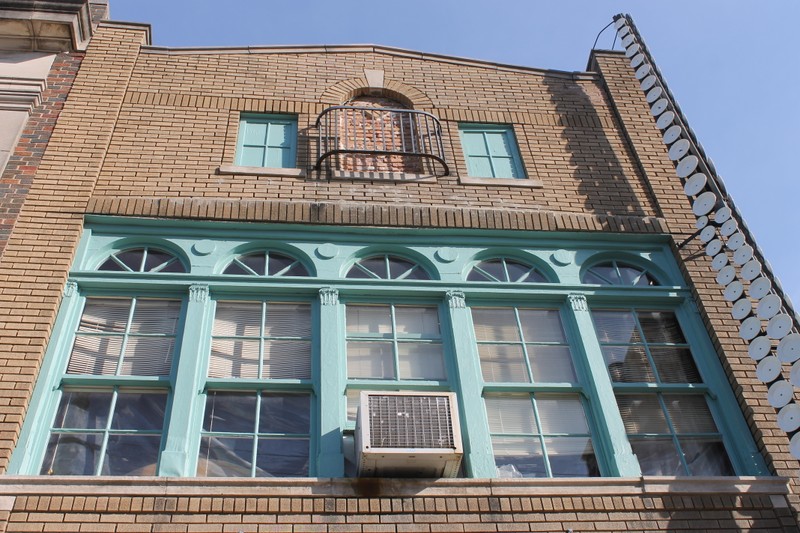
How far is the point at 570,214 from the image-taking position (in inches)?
379

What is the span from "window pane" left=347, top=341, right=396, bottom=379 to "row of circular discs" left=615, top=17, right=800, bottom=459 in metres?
3.33

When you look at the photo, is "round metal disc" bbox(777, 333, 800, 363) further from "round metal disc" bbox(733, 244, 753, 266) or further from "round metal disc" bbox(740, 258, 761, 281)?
"round metal disc" bbox(733, 244, 753, 266)

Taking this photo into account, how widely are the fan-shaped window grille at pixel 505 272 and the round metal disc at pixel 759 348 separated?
6.92ft

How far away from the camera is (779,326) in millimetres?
7738

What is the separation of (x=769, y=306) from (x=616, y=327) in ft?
4.66

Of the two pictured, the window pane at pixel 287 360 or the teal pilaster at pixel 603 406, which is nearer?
the teal pilaster at pixel 603 406

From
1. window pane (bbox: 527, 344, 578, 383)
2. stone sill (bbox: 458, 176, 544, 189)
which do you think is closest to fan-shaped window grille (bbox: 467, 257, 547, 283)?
window pane (bbox: 527, 344, 578, 383)

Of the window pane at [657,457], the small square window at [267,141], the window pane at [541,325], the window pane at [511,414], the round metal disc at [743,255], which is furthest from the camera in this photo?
the small square window at [267,141]

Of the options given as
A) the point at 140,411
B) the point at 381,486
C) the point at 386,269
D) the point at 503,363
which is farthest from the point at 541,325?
the point at 140,411

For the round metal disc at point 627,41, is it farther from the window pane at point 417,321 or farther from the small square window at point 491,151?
the window pane at point 417,321

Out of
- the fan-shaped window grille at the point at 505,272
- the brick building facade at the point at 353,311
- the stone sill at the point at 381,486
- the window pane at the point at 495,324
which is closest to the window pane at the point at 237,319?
the brick building facade at the point at 353,311

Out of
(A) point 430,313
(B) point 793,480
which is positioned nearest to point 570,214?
(A) point 430,313

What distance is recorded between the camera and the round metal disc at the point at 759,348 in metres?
7.80

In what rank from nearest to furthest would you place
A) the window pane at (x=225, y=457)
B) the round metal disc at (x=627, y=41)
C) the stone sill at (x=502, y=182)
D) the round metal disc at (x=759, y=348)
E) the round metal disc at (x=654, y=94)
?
the window pane at (x=225, y=457) → the round metal disc at (x=759, y=348) → the stone sill at (x=502, y=182) → the round metal disc at (x=654, y=94) → the round metal disc at (x=627, y=41)
